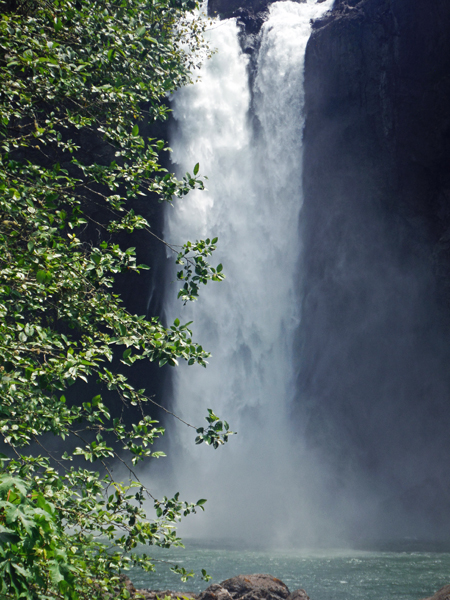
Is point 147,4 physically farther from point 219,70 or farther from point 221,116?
point 219,70

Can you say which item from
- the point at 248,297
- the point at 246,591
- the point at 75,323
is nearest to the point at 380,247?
the point at 248,297

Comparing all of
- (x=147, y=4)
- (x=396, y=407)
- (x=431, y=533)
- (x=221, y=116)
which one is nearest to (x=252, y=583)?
(x=147, y=4)

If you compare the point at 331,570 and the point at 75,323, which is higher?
the point at 75,323

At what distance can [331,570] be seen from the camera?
10.5 metres

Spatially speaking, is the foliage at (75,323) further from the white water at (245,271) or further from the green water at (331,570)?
the white water at (245,271)

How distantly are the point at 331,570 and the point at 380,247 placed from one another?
42.6ft

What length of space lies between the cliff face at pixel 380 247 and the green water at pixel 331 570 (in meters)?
5.62

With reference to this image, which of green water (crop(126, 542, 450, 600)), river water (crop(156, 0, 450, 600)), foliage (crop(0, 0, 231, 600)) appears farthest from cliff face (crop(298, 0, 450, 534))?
foliage (crop(0, 0, 231, 600))

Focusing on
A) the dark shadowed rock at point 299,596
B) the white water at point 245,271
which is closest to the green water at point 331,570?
the dark shadowed rock at point 299,596

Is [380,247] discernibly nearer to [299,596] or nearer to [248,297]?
[248,297]

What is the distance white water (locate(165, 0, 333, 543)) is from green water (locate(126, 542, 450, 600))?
16.2ft

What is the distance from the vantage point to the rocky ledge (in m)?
7.47

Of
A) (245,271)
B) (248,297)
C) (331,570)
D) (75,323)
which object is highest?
(245,271)

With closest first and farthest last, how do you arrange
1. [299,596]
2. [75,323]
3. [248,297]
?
[75,323]
[299,596]
[248,297]
